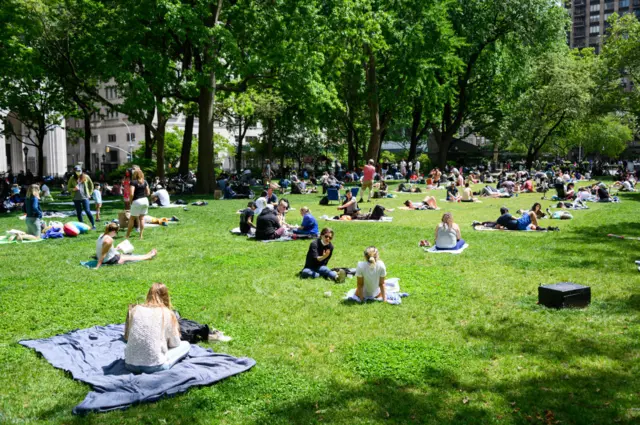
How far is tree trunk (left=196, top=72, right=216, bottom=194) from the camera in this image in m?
28.7

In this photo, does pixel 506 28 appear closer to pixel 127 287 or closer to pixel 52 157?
pixel 127 287

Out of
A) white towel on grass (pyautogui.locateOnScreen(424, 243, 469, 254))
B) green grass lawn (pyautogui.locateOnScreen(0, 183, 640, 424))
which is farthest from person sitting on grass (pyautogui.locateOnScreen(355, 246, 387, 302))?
white towel on grass (pyautogui.locateOnScreen(424, 243, 469, 254))

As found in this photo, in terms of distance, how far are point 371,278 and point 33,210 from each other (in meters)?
10.2

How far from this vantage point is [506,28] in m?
43.4

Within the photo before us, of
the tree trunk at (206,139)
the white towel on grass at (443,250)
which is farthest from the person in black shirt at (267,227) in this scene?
the tree trunk at (206,139)

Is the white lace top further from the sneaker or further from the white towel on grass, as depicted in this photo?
the white towel on grass

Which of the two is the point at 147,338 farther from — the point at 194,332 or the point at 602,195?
the point at 602,195

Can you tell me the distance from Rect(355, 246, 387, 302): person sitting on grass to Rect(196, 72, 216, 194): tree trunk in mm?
19824

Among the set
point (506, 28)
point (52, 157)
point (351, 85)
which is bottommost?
point (52, 157)

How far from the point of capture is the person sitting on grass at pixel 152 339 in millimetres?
6191

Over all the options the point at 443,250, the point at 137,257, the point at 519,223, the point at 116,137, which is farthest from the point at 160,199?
the point at 116,137

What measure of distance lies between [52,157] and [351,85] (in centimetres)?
3436

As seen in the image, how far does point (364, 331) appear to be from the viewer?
7.74m

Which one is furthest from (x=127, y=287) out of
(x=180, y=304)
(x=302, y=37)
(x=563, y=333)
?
(x=302, y=37)
